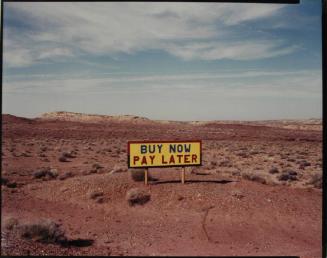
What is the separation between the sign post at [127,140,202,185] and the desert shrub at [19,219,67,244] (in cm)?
555

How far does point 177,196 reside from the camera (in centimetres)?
1430

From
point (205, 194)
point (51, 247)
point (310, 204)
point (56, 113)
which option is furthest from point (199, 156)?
point (56, 113)

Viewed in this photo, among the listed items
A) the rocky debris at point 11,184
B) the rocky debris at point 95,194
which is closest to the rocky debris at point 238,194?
the rocky debris at point 95,194

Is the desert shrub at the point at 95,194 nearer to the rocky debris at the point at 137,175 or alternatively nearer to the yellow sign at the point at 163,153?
the yellow sign at the point at 163,153

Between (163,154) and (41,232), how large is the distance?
6.75 metres

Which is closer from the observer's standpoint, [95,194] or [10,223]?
[10,223]

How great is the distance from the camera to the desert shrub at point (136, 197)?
14.0 m

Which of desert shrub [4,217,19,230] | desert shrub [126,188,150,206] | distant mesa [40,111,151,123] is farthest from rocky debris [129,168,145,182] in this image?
distant mesa [40,111,151,123]

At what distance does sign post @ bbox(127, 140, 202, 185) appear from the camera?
15281 millimetres

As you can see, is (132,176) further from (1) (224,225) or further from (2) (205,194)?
(1) (224,225)

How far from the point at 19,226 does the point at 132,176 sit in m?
6.44

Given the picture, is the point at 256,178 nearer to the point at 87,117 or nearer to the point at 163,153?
the point at 163,153

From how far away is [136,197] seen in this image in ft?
46.2

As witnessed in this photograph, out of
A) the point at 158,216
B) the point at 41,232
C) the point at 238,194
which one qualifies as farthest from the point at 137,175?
the point at 41,232
